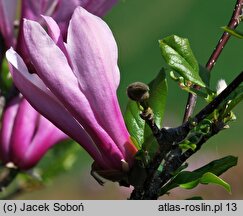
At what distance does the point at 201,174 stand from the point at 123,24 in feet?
13.4

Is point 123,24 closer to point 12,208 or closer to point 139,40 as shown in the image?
point 139,40

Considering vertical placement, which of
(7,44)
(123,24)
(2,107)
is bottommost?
(123,24)

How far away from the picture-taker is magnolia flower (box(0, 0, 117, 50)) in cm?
84

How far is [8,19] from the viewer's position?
1017mm

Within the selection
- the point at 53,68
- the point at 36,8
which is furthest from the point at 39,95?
the point at 36,8

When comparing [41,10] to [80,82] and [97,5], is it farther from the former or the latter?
[80,82]

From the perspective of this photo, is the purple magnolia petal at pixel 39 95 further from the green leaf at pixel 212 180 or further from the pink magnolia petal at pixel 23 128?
the pink magnolia petal at pixel 23 128

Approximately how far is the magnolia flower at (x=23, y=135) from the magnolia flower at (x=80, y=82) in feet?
1.05

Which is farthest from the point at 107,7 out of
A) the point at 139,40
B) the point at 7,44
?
the point at 139,40

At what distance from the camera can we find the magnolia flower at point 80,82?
0.69 metres

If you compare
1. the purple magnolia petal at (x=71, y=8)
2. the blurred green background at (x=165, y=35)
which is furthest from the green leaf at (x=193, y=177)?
the blurred green background at (x=165, y=35)

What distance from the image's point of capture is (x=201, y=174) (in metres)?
0.72

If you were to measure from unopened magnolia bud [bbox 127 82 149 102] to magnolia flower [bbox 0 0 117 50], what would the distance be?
23 cm

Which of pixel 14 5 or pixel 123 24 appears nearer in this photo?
pixel 14 5
